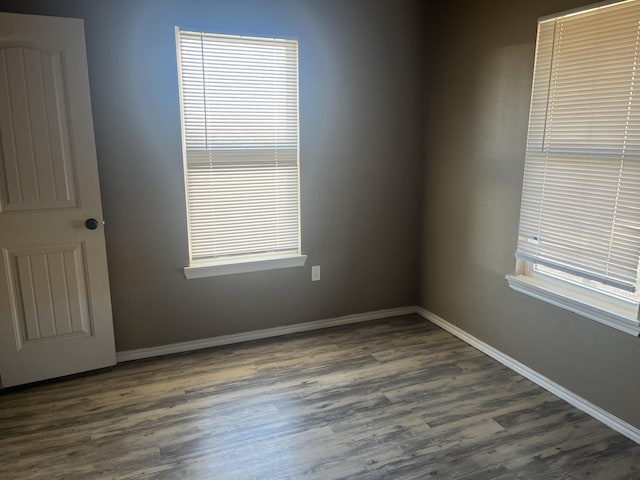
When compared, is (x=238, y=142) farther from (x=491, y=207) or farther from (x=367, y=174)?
(x=491, y=207)

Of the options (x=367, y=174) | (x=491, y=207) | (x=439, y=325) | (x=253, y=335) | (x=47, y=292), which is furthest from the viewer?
(x=439, y=325)

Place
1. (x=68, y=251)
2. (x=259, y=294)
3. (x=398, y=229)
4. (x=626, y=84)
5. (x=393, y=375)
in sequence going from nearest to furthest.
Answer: (x=626, y=84)
(x=68, y=251)
(x=393, y=375)
(x=259, y=294)
(x=398, y=229)

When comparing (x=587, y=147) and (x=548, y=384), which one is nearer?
(x=587, y=147)

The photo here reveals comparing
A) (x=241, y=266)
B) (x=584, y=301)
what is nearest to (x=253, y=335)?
(x=241, y=266)

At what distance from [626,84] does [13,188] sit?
312cm

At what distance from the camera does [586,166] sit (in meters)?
2.35

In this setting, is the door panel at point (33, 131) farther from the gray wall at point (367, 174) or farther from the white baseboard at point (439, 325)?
the white baseboard at point (439, 325)

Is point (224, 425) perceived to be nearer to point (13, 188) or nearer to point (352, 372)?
point (352, 372)

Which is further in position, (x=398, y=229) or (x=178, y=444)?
(x=398, y=229)

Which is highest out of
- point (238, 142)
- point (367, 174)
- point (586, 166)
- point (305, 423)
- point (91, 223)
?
point (238, 142)

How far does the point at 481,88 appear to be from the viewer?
9.74 feet

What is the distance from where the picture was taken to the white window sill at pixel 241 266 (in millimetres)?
3033

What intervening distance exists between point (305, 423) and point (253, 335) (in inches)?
42.1

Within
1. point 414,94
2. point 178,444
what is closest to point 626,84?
A: point 414,94
